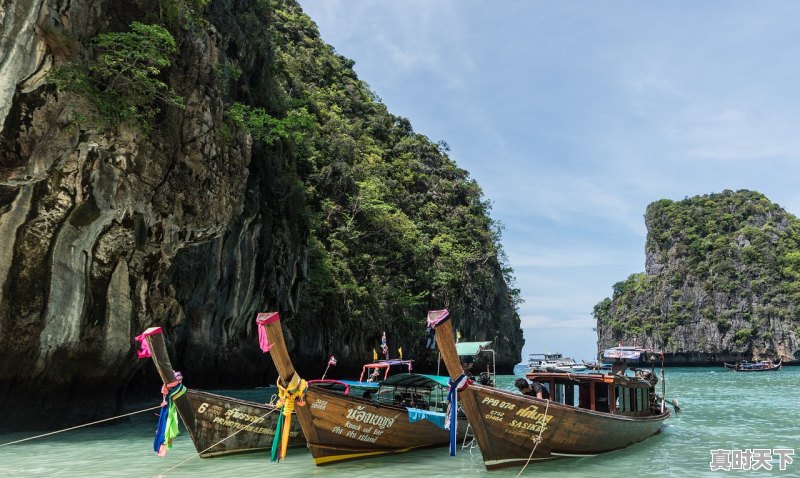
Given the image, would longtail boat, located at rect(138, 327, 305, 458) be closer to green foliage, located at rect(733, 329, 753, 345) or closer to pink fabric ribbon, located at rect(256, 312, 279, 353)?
pink fabric ribbon, located at rect(256, 312, 279, 353)

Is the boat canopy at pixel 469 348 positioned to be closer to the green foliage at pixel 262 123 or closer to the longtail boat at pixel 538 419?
the longtail boat at pixel 538 419

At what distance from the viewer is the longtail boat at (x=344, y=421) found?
9.04m

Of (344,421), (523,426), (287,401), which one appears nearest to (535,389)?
(523,426)

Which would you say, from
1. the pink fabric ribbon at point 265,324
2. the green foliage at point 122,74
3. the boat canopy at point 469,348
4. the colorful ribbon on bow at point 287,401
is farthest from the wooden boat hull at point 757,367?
the green foliage at point 122,74

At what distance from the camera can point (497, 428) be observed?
30.1 ft

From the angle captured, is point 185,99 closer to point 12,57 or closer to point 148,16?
point 148,16

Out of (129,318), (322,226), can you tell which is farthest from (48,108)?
(322,226)

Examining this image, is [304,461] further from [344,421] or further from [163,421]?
[163,421]

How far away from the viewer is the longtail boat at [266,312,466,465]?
356 inches

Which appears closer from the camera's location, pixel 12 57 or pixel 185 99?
pixel 12 57

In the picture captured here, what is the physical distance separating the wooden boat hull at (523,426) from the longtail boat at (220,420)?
4.25 m

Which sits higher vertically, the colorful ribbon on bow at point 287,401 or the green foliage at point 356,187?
the green foliage at point 356,187

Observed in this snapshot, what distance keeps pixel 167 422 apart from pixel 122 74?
8.28 meters

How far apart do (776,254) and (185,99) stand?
8946 centimetres
